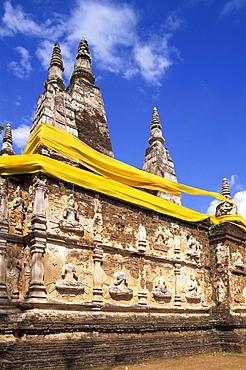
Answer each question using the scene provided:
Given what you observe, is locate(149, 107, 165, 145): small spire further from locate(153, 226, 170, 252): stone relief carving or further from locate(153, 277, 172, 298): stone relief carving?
locate(153, 277, 172, 298): stone relief carving

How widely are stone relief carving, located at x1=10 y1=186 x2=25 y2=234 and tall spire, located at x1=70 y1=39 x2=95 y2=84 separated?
28.4 feet

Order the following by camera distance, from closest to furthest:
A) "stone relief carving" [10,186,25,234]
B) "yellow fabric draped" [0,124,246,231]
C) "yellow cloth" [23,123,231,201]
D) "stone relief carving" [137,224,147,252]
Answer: "stone relief carving" [10,186,25,234] < "yellow fabric draped" [0,124,246,231] < "yellow cloth" [23,123,231,201] < "stone relief carving" [137,224,147,252]

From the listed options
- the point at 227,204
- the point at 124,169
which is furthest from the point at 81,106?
the point at 227,204

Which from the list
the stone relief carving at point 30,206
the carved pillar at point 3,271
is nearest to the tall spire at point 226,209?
the stone relief carving at point 30,206

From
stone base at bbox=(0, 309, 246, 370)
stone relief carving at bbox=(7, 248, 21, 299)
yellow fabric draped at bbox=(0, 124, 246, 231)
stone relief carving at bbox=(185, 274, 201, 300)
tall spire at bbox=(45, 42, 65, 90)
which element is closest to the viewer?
stone base at bbox=(0, 309, 246, 370)

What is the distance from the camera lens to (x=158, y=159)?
725 inches

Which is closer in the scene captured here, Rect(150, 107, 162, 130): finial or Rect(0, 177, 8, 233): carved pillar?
Rect(0, 177, 8, 233): carved pillar

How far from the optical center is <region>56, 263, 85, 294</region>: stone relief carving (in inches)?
452

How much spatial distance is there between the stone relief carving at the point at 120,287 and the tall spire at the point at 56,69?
8276 mm

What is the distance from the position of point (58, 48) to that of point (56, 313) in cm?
1197

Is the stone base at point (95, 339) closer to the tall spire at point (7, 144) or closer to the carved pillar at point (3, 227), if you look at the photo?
the carved pillar at point (3, 227)

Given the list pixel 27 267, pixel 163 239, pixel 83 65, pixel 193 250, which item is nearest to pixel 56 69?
pixel 83 65

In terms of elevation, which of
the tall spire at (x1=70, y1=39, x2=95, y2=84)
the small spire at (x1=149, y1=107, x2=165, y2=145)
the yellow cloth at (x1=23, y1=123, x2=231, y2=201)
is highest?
the tall spire at (x1=70, y1=39, x2=95, y2=84)

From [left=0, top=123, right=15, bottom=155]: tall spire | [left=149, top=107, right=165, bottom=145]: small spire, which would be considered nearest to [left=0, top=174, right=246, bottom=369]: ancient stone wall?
[left=149, top=107, right=165, bottom=145]: small spire
